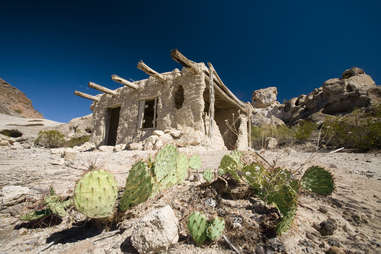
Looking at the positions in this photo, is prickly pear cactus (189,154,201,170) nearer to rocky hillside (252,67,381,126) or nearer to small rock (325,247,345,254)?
small rock (325,247,345,254)

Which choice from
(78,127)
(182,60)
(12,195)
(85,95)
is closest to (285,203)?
(12,195)

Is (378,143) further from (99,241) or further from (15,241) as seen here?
(15,241)

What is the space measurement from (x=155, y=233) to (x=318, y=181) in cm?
152

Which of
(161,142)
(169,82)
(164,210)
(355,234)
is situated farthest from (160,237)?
(169,82)

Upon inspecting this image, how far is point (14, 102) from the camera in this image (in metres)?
28.5

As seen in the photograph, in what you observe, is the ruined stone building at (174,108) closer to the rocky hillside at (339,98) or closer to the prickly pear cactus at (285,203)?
the prickly pear cactus at (285,203)

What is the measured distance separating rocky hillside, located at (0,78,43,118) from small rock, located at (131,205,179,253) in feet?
118

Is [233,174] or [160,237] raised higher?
[233,174]

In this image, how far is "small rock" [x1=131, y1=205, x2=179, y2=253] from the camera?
100 centimetres

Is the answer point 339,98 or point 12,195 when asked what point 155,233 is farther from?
point 339,98

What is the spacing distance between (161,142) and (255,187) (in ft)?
13.1

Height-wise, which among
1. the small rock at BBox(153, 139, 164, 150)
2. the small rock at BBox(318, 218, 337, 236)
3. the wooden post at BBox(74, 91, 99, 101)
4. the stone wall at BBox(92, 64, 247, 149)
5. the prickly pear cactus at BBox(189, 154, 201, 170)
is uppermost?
the wooden post at BBox(74, 91, 99, 101)

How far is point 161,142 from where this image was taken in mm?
5199

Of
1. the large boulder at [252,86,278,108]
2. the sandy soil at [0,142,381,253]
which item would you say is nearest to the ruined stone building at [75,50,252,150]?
the sandy soil at [0,142,381,253]
